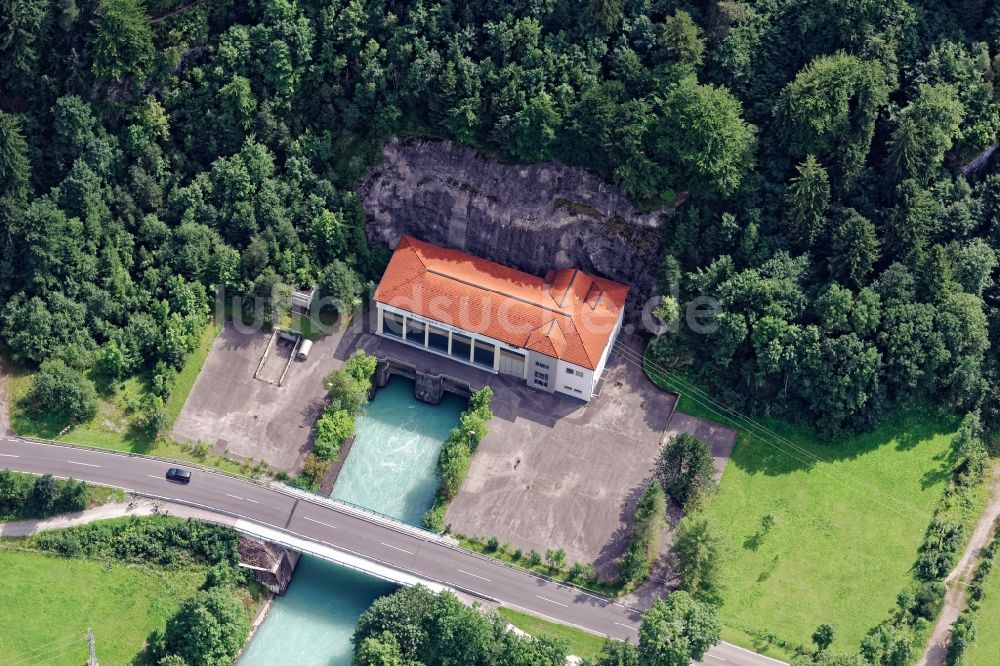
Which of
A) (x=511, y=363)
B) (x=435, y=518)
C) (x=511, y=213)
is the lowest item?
(x=435, y=518)

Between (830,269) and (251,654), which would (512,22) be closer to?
(830,269)

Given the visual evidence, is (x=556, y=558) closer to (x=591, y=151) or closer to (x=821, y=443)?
(x=821, y=443)

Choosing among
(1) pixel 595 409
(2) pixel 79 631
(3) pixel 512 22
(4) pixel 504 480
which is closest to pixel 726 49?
(3) pixel 512 22

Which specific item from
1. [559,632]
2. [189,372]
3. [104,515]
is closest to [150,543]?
[104,515]

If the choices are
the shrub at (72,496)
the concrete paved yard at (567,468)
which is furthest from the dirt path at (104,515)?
the concrete paved yard at (567,468)

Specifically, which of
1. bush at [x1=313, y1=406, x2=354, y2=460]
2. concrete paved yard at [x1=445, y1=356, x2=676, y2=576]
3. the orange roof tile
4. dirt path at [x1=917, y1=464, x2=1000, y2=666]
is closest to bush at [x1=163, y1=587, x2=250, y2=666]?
bush at [x1=313, y1=406, x2=354, y2=460]

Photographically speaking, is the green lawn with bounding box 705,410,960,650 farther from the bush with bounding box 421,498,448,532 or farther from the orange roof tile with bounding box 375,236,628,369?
the bush with bounding box 421,498,448,532
